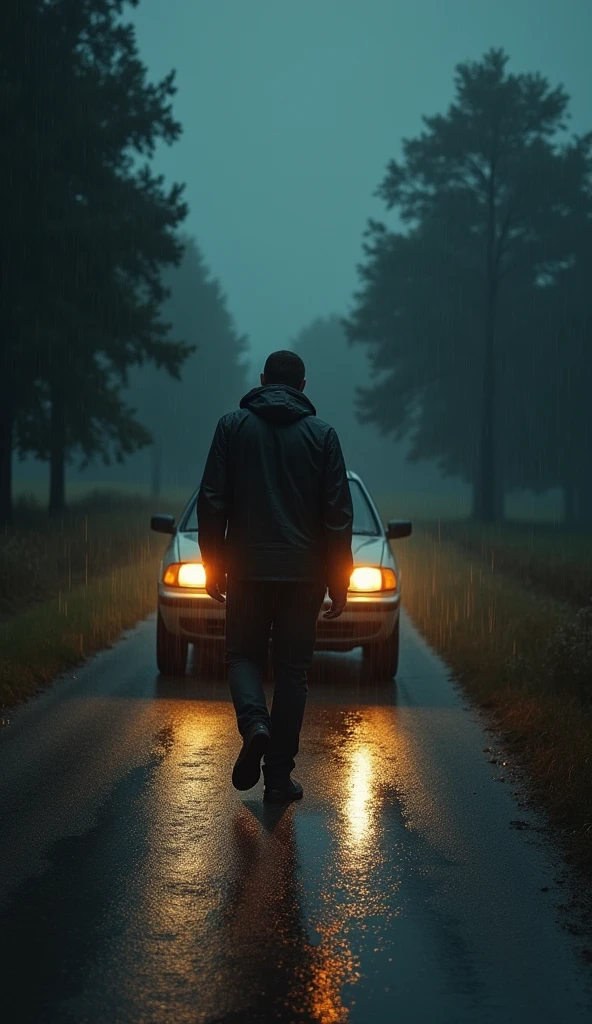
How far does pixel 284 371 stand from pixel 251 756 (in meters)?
1.88

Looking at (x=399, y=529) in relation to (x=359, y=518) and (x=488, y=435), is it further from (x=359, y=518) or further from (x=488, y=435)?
(x=488, y=435)

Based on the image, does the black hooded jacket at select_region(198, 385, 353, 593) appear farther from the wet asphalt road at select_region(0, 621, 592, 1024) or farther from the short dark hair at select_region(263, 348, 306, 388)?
the wet asphalt road at select_region(0, 621, 592, 1024)

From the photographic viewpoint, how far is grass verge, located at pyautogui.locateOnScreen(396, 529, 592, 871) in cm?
579

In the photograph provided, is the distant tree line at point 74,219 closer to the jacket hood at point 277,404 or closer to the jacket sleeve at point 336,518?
the jacket hood at point 277,404

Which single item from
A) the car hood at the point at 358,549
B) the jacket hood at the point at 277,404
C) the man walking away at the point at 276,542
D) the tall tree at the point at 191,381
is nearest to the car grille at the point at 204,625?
the car hood at the point at 358,549

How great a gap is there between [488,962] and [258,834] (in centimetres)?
164

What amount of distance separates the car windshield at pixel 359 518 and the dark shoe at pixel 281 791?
4844 mm

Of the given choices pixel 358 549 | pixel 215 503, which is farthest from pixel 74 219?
pixel 215 503

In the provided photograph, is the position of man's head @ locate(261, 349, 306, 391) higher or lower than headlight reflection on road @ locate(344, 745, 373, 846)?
higher

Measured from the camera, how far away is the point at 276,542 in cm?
568

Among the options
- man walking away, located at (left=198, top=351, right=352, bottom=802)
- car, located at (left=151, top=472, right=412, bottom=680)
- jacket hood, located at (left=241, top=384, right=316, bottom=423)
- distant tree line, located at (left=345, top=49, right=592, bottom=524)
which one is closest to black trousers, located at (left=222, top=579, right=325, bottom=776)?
man walking away, located at (left=198, top=351, right=352, bottom=802)

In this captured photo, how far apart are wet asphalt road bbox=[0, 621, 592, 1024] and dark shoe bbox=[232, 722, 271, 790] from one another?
0.59 feet

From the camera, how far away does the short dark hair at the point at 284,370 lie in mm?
6027

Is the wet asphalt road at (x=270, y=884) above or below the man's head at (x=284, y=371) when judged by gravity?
below
